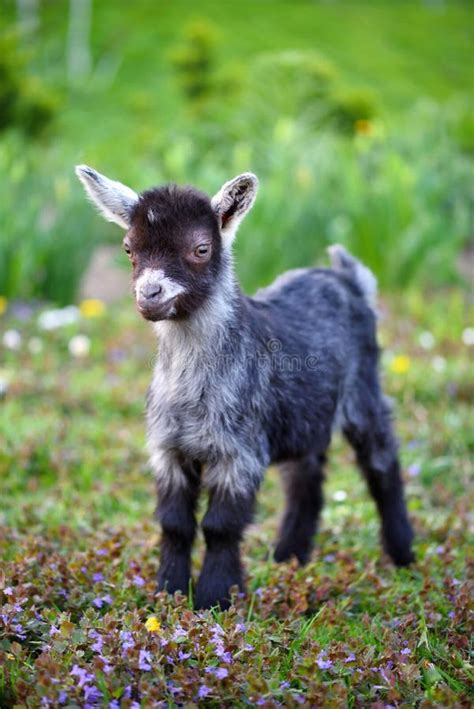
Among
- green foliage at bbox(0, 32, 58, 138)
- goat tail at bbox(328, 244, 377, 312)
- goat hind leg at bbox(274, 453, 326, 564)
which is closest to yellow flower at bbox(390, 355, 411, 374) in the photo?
goat tail at bbox(328, 244, 377, 312)

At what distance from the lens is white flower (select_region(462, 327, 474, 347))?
803 centimetres

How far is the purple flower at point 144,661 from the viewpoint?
123 inches

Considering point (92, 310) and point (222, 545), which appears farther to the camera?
point (92, 310)

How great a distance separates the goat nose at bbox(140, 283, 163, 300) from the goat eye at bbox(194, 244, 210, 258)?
0.29 m

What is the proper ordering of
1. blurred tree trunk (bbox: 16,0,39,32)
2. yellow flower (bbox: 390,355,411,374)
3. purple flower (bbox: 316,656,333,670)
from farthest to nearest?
blurred tree trunk (bbox: 16,0,39,32), yellow flower (bbox: 390,355,411,374), purple flower (bbox: 316,656,333,670)

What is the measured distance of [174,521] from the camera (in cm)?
429

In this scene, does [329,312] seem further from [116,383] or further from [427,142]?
[427,142]

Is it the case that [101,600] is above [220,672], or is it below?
below

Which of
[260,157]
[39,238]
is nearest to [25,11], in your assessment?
[260,157]

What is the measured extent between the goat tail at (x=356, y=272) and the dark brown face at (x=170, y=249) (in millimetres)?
1579

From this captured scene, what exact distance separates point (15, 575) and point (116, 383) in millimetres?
3686

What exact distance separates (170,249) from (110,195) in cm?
44

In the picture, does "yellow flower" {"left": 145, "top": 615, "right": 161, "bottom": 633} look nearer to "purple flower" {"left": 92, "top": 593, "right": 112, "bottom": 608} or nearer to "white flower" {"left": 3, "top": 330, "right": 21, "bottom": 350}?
"purple flower" {"left": 92, "top": 593, "right": 112, "bottom": 608}

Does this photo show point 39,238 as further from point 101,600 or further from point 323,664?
point 323,664
